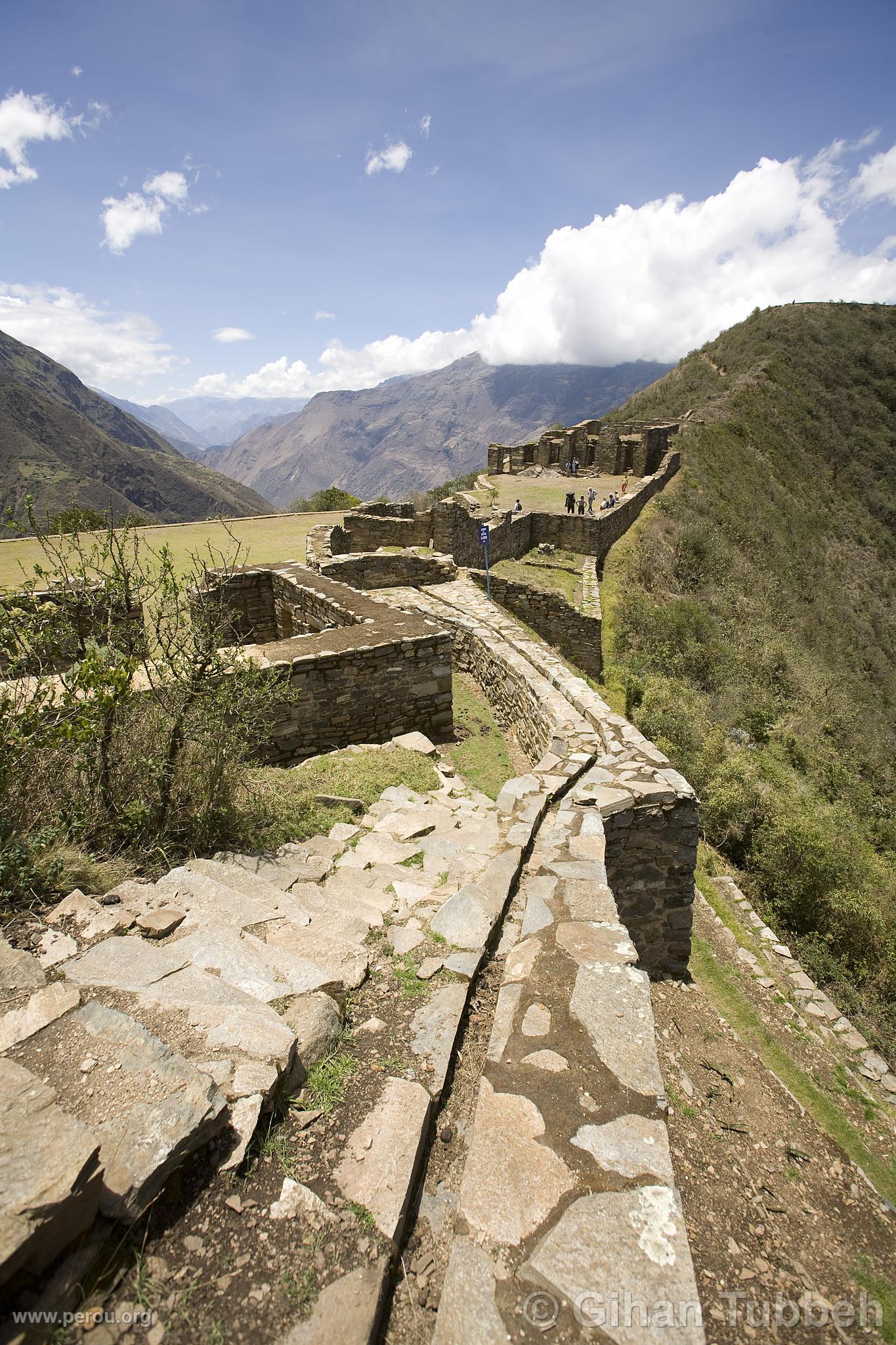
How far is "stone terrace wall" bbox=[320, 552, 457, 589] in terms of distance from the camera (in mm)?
13477

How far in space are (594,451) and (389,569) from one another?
23172 mm

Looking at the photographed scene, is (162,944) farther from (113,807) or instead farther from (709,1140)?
(709,1140)

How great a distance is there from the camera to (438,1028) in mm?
2965

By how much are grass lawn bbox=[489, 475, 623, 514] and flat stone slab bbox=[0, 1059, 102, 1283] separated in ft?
78.0

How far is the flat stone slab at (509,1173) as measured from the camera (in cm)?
212

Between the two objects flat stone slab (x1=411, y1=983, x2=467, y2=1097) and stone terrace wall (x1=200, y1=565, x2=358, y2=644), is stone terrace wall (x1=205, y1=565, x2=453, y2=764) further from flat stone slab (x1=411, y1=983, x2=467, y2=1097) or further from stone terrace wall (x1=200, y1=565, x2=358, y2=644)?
flat stone slab (x1=411, y1=983, x2=467, y2=1097)

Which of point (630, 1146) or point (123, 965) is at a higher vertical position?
point (123, 965)

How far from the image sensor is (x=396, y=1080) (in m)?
2.61

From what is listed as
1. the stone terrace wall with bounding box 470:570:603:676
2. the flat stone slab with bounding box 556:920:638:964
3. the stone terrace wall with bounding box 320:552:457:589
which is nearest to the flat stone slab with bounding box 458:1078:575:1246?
the flat stone slab with bounding box 556:920:638:964

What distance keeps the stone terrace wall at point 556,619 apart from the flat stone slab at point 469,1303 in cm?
1232

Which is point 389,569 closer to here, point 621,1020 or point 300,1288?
point 621,1020

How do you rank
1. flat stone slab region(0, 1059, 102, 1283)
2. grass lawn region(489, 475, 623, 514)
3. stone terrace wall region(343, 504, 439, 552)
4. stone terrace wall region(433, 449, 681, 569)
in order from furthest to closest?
grass lawn region(489, 475, 623, 514)
stone terrace wall region(343, 504, 439, 552)
stone terrace wall region(433, 449, 681, 569)
flat stone slab region(0, 1059, 102, 1283)

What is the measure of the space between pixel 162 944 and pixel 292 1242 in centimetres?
159

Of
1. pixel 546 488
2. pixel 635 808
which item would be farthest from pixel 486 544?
pixel 546 488
